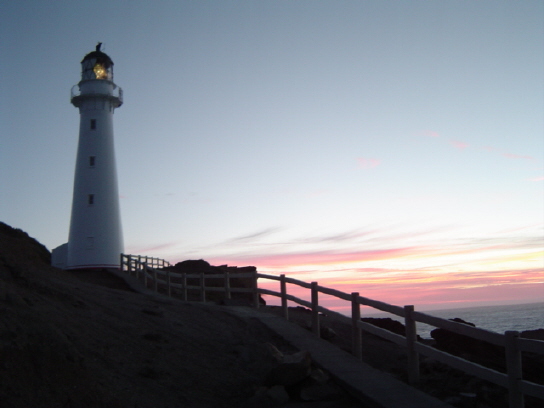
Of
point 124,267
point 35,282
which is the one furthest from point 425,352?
point 124,267

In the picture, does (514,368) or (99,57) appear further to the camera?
(99,57)

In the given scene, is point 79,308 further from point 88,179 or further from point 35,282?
point 88,179

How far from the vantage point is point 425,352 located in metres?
7.56

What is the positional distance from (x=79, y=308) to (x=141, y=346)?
4.91ft

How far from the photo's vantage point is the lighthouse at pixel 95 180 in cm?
2883

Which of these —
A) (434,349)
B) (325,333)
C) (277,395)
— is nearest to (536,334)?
(325,333)

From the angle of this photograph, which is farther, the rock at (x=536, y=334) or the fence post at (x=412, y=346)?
the rock at (x=536, y=334)

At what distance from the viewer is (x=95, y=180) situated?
29.3 m

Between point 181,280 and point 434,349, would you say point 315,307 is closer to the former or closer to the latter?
point 434,349

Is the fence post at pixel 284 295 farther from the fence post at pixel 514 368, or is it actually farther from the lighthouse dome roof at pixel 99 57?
the lighthouse dome roof at pixel 99 57

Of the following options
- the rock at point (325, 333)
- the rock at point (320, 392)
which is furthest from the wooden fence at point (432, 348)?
the rock at point (320, 392)

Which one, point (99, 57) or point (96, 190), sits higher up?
point (99, 57)

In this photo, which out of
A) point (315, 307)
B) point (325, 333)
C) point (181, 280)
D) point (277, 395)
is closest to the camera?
point (277, 395)

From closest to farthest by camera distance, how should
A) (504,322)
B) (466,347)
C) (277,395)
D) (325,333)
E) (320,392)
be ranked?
(277,395), (320,392), (325,333), (466,347), (504,322)
